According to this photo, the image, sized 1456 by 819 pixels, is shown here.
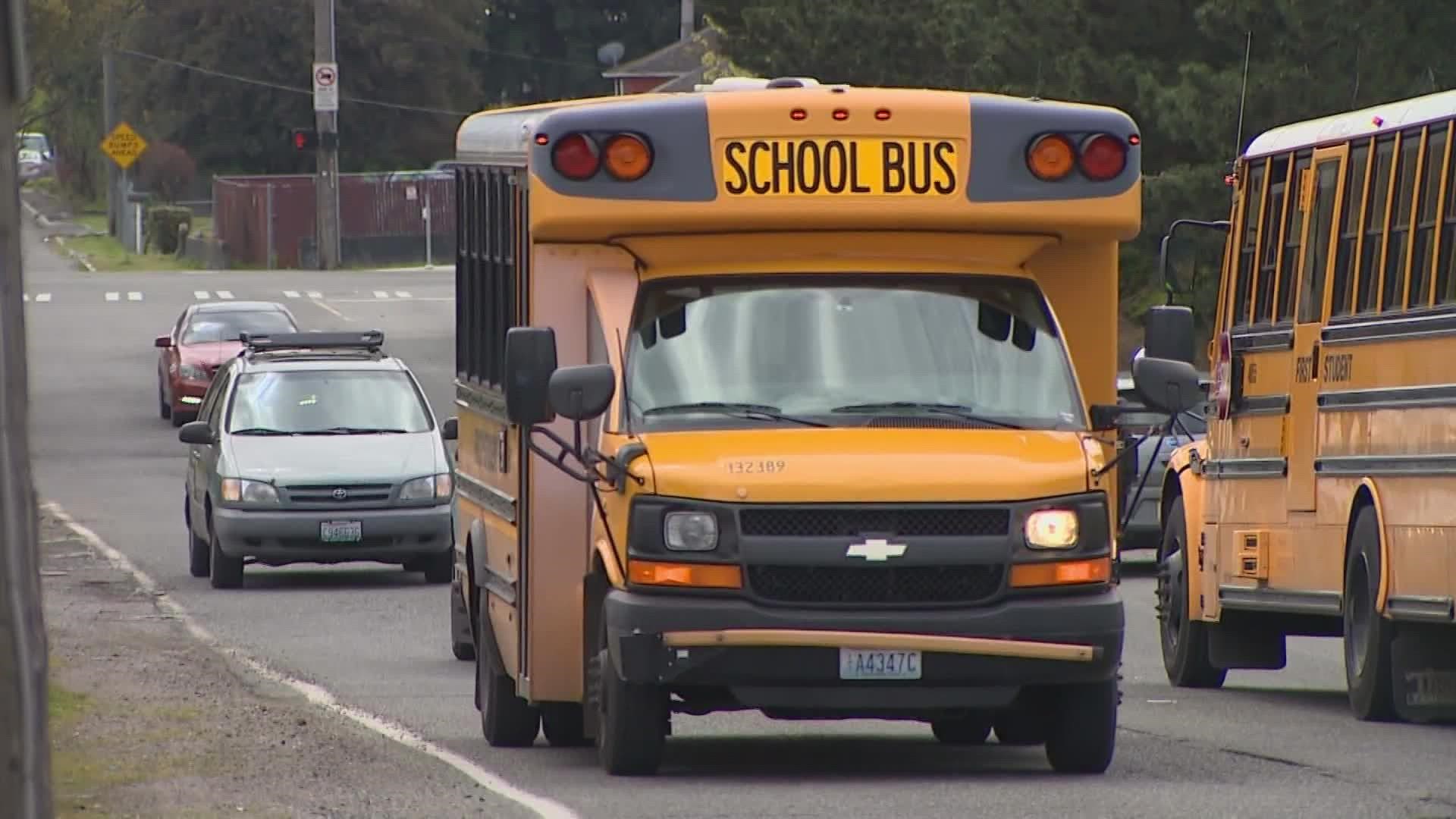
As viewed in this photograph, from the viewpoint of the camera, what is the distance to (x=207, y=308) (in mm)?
42906

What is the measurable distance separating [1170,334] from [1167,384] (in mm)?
668

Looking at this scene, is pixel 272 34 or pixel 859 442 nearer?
pixel 859 442

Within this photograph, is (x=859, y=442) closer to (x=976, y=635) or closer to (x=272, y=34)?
(x=976, y=635)

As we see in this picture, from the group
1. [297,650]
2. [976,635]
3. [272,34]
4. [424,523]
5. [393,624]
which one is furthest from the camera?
[272,34]

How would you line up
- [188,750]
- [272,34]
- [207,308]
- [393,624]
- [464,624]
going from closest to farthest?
[188,750] < [464,624] < [393,624] < [207,308] < [272,34]

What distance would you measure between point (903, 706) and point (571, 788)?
1231 mm

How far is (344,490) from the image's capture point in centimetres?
2380

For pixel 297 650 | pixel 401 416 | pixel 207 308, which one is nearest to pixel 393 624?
pixel 297 650

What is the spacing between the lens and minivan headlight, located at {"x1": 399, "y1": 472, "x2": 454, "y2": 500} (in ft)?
78.2

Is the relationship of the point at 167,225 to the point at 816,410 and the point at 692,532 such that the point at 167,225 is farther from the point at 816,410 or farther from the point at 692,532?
the point at 692,532

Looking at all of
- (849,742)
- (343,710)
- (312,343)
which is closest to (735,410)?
(849,742)

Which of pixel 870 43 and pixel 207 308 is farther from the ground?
pixel 870 43

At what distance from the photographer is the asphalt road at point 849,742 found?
36.7ft

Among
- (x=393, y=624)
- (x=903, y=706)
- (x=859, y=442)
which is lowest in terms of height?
(x=393, y=624)
